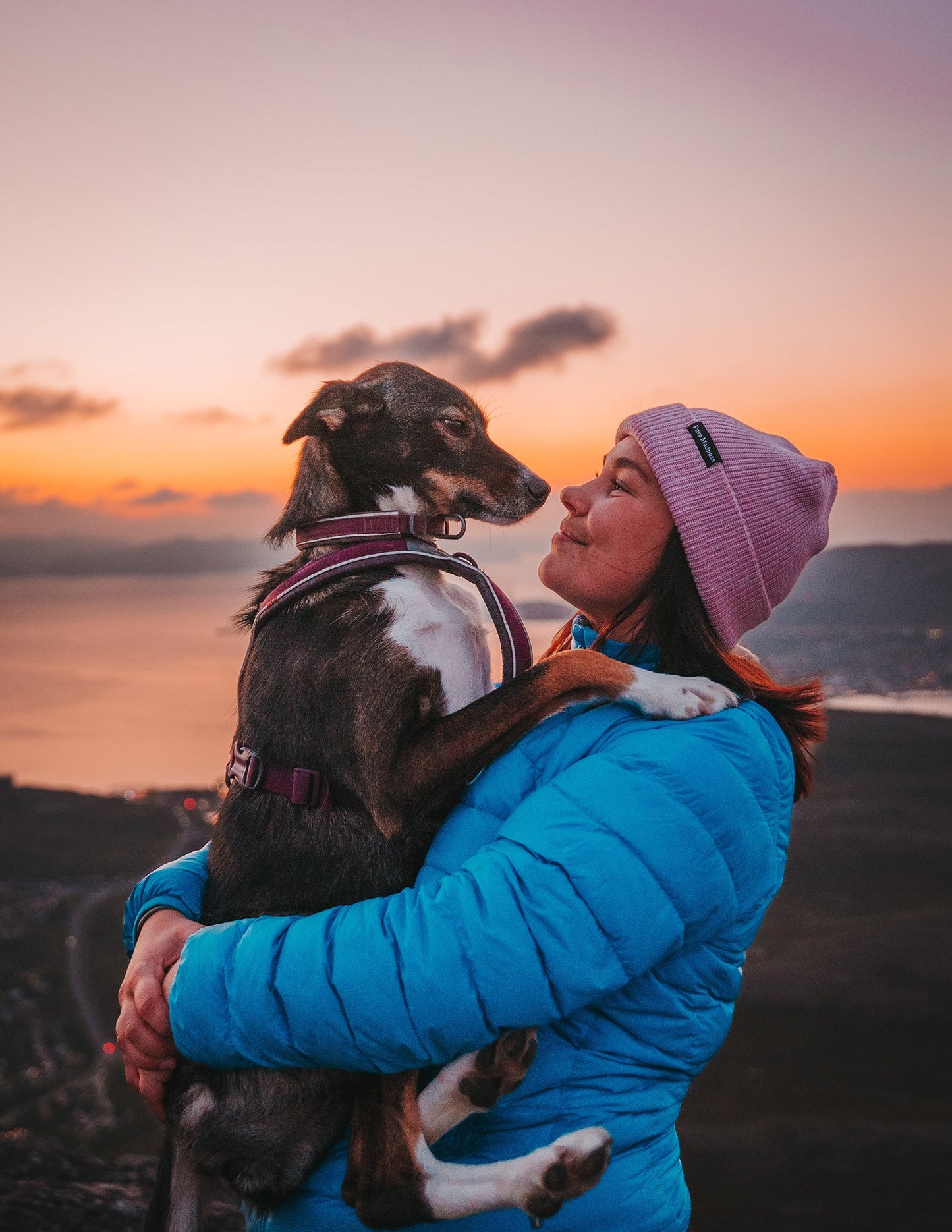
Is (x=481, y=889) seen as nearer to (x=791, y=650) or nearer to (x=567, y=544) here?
(x=567, y=544)

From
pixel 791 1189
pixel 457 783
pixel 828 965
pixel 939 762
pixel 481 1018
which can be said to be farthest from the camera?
pixel 939 762

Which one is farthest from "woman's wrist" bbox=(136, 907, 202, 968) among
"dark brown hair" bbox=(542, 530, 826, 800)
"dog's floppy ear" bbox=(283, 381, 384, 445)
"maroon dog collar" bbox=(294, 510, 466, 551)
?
"dog's floppy ear" bbox=(283, 381, 384, 445)

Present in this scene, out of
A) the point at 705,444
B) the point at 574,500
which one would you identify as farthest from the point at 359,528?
the point at 705,444

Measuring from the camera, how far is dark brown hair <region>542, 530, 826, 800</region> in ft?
5.39

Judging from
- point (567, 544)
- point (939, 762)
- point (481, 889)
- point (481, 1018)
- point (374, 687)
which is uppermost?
point (567, 544)

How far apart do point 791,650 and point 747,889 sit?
787 cm

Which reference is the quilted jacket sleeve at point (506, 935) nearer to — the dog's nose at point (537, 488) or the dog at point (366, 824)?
the dog at point (366, 824)

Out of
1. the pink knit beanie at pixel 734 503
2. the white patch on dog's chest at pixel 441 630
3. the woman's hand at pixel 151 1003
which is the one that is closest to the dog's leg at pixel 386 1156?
the woman's hand at pixel 151 1003

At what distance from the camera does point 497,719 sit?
1.75 metres

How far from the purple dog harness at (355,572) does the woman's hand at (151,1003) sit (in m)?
0.33

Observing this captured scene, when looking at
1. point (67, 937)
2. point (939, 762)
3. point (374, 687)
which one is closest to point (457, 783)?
point (374, 687)

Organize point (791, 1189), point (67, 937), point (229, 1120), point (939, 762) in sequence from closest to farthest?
point (229, 1120) < point (791, 1189) < point (67, 937) < point (939, 762)

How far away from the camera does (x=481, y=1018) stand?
3.72 feet

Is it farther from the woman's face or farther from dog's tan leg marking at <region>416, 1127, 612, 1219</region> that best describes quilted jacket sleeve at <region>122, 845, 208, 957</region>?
the woman's face
